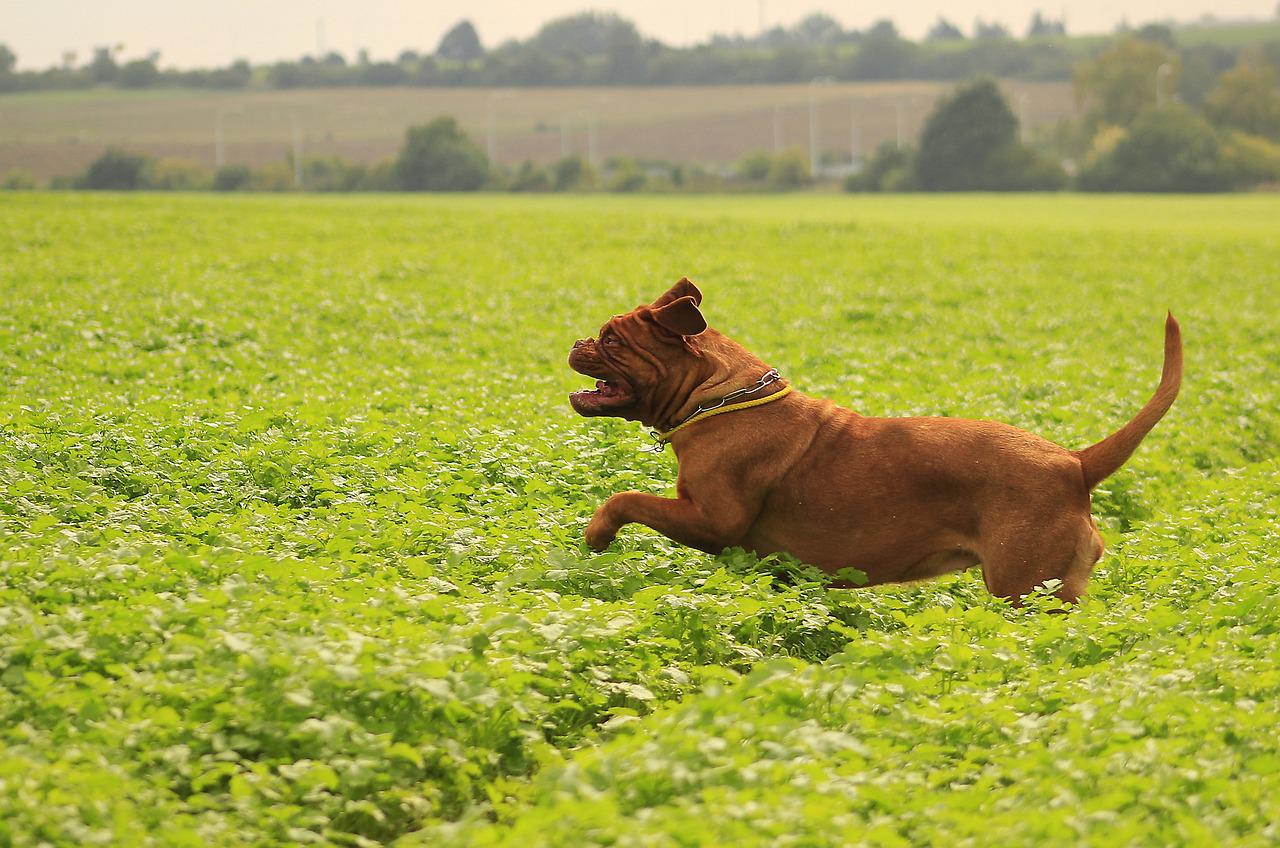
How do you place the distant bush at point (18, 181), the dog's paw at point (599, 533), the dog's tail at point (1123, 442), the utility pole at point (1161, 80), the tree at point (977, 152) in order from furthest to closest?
1. the utility pole at point (1161, 80)
2. the tree at point (977, 152)
3. the distant bush at point (18, 181)
4. the dog's paw at point (599, 533)
5. the dog's tail at point (1123, 442)

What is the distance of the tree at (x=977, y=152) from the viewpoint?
346ft

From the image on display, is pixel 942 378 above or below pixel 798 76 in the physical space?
below

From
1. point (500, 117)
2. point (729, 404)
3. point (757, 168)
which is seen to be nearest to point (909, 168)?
point (757, 168)

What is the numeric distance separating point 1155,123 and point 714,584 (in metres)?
103

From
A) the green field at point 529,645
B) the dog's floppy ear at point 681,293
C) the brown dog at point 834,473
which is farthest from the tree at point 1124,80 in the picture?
the brown dog at point 834,473

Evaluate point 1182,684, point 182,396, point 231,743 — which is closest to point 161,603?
point 231,743

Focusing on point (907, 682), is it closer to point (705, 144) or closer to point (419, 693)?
point (419, 693)

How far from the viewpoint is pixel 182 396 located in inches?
556

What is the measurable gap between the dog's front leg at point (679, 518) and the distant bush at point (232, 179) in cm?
10089

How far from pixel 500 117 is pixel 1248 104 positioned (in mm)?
79765

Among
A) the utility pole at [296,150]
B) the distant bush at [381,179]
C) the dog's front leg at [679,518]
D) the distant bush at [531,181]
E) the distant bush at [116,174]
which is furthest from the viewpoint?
the utility pole at [296,150]

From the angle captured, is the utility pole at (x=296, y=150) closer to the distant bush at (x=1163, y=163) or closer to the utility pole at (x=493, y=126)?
the utility pole at (x=493, y=126)

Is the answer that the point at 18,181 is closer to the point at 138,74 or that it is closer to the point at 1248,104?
the point at 138,74

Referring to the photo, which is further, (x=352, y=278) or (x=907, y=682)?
(x=352, y=278)
